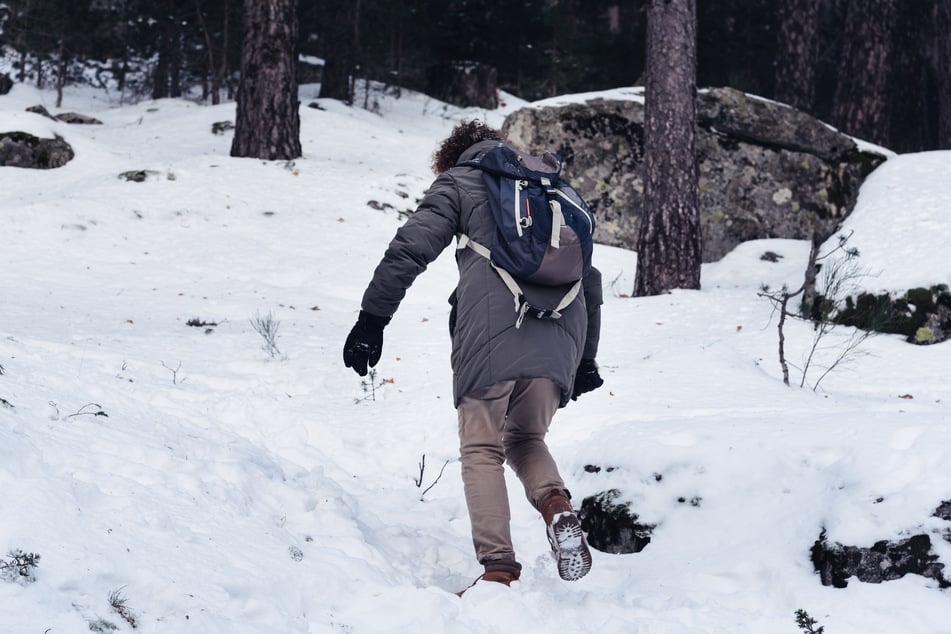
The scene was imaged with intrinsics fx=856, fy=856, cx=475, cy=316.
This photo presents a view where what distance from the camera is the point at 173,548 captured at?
2.62 meters

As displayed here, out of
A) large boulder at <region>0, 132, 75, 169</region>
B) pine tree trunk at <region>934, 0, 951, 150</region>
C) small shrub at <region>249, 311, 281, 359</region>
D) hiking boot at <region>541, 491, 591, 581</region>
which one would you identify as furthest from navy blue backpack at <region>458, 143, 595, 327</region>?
pine tree trunk at <region>934, 0, 951, 150</region>

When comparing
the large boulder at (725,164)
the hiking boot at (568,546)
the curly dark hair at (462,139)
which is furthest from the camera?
the large boulder at (725,164)

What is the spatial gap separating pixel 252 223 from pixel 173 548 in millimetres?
6546

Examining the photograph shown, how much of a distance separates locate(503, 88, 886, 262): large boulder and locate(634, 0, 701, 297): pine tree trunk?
1.91 m

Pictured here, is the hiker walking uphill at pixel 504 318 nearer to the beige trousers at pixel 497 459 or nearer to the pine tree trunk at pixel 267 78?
the beige trousers at pixel 497 459

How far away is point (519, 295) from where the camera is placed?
118 inches

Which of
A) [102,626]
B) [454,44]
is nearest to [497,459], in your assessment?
[102,626]

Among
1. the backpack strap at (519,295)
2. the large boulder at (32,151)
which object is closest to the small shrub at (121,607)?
the backpack strap at (519,295)

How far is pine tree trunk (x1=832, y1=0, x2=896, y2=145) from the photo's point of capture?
1189 cm

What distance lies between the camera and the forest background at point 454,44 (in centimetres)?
1547

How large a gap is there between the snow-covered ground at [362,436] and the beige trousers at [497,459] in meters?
0.20

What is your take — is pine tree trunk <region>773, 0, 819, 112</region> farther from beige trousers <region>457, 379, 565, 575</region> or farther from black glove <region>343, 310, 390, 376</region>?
black glove <region>343, 310, 390, 376</region>

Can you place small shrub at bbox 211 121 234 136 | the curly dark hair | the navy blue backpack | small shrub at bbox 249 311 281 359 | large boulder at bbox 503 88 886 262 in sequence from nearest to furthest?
the navy blue backpack, the curly dark hair, small shrub at bbox 249 311 281 359, large boulder at bbox 503 88 886 262, small shrub at bbox 211 121 234 136

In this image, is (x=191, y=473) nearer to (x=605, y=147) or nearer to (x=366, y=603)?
(x=366, y=603)
